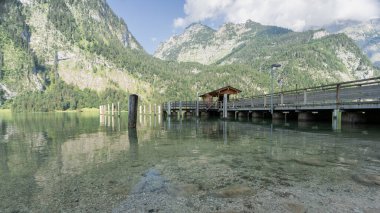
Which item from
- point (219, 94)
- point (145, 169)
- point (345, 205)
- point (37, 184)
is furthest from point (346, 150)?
point (219, 94)

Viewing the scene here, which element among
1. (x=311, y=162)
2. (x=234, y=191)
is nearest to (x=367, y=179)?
(x=311, y=162)

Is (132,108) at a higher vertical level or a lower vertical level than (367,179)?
higher

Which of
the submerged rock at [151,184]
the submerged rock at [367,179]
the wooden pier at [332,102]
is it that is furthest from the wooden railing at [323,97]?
the submerged rock at [151,184]

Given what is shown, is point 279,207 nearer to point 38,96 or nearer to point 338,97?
point 338,97

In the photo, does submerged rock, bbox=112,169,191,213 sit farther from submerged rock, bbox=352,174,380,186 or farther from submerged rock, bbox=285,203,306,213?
submerged rock, bbox=352,174,380,186

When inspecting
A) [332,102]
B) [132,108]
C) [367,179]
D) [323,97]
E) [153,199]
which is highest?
[323,97]

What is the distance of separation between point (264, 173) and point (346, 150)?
505 centimetres

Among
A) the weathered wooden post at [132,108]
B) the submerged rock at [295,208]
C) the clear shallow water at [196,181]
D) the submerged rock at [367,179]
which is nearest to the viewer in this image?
the submerged rock at [295,208]

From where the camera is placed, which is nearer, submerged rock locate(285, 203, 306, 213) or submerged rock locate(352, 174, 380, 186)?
submerged rock locate(285, 203, 306, 213)

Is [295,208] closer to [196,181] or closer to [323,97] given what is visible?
[196,181]

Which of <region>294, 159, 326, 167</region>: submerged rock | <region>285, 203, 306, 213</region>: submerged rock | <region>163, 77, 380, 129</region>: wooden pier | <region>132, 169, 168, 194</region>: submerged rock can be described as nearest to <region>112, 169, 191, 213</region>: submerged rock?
<region>132, 169, 168, 194</region>: submerged rock

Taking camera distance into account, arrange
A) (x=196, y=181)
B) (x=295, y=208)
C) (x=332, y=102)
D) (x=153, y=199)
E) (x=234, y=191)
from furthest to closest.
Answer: (x=332, y=102), (x=196, y=181), (x=234, y=191), (x=153, y=199), (x=295, y=208)

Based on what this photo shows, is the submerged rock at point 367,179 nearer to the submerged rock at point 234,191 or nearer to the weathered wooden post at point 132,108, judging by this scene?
the submerged rock at point 234,191

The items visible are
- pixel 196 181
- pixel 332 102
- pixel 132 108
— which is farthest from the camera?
pixel 132 108
